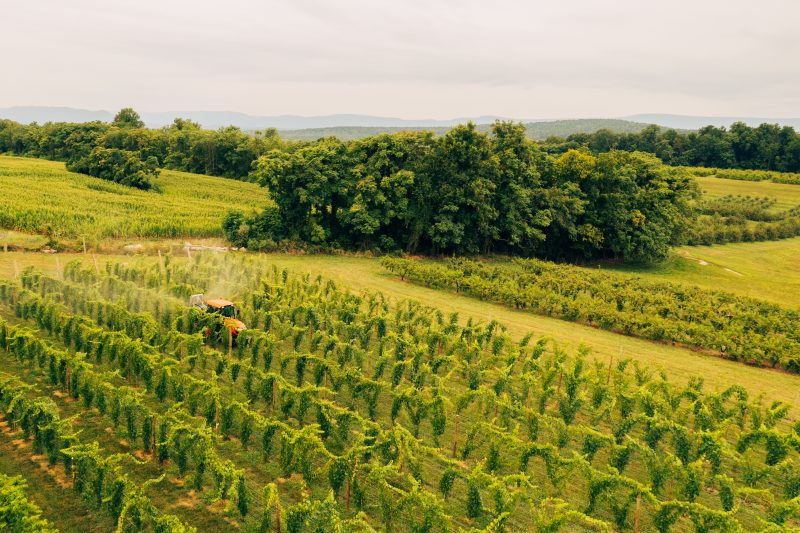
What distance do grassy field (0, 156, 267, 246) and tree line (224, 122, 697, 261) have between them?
5410 mm

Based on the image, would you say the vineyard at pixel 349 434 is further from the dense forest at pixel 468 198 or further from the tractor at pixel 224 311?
the dense forest at pixel 468 198

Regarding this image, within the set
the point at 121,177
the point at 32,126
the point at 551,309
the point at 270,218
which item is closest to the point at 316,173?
the point at 270,218

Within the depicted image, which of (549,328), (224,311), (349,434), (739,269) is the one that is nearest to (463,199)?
(549,328)

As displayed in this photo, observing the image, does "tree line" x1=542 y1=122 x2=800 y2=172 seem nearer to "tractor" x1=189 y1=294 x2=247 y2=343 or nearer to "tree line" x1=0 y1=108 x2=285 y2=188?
"tree line" x1=0 y1=108 x2=285 y2=188

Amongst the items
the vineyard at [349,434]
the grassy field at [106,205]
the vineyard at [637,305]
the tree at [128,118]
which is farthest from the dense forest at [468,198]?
the tree at [128,118]

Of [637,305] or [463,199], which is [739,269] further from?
[463,199]

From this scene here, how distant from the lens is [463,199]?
38781 mm

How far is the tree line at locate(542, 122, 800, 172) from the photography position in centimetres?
9581

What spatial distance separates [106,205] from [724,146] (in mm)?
100048

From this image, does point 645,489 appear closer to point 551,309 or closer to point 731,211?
point 551,309

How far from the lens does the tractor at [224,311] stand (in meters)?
18.4

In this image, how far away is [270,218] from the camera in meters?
37.9

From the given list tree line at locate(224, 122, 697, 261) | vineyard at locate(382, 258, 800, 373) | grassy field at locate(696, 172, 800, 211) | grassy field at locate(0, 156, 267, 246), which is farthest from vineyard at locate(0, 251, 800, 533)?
grassy field at locate(696, 172, 800, 211)

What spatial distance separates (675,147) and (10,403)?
115952 mm
